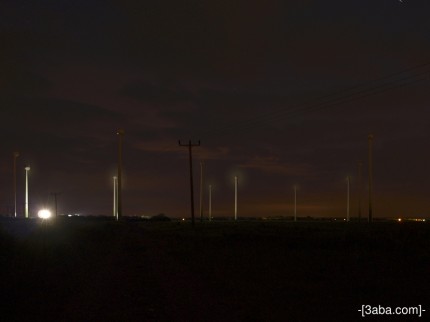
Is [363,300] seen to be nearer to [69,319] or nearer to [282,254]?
[69,319]

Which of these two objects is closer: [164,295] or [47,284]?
[164,295]

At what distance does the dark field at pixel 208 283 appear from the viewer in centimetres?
1496

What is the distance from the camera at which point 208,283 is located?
20266 millimetres

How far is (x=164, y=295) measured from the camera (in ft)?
57.1

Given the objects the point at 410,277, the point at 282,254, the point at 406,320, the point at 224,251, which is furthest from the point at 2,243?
the point at 406,320

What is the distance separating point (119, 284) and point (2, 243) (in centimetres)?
1512

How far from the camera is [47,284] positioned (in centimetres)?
2019

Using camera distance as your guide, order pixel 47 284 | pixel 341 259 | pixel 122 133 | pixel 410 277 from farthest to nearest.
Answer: pixel 122 133 → pixel 341 259 → pixel 410 277 → pixel 47 284

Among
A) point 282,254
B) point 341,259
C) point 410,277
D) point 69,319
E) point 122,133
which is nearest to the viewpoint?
point 69,319

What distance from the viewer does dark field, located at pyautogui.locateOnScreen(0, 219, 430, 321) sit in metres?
15.0

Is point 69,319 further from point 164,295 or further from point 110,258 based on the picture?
point 110,258

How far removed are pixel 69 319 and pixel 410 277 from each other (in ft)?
40.9

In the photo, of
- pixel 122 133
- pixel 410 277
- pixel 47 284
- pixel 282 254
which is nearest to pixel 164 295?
pixel 47 284

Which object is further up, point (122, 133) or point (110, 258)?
point (122, 133)
